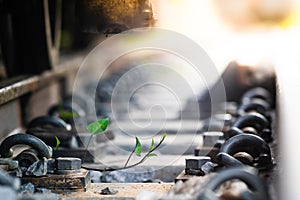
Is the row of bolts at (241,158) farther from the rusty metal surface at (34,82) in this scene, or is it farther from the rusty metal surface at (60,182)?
the rusty metal surface at (34,82)

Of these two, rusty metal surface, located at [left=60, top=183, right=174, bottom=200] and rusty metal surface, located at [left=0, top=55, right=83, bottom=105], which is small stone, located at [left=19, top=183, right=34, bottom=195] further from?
rusty metal surface, located at [left=0, top=55, right=83, bottom=105]

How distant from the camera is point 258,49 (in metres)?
8.25

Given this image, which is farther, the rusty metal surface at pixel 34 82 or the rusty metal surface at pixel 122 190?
the rusty metal surface at pixel 34 82

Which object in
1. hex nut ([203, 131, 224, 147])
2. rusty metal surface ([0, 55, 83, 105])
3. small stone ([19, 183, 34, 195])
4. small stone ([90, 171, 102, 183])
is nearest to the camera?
small stone ([19, 183, 34, 195])

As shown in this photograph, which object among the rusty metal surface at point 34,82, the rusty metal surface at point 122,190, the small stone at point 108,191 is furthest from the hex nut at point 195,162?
the rusty metal surface at point 34,82

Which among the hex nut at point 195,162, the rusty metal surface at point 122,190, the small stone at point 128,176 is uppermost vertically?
the hex nut at point 195,162

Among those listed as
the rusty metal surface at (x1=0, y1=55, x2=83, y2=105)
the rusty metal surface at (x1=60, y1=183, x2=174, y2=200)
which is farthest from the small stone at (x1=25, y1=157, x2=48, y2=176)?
the rusty metal surface at (x1=0, y1=55, x2=83, y2=105)

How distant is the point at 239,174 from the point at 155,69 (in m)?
6.57

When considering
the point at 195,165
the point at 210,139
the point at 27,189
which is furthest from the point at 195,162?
the point at 210,139

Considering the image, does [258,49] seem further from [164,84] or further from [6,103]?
[6,103]

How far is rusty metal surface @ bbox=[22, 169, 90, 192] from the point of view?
3.01m

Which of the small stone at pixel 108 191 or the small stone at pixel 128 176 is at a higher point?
the small stone at pixel 108 191

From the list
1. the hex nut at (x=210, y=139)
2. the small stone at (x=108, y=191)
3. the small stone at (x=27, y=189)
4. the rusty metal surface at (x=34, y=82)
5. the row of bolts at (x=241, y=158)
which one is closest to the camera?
the row of bolts at (x=241, y=158)

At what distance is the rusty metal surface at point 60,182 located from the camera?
9.86ft
